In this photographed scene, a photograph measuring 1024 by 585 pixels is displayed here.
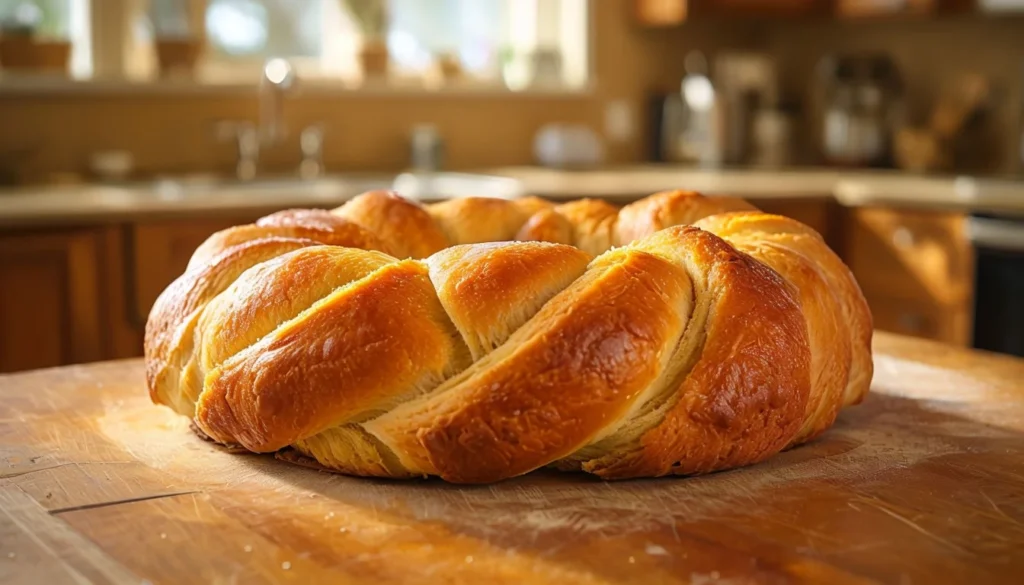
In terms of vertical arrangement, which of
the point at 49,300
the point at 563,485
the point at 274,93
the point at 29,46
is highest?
the point at 29,46

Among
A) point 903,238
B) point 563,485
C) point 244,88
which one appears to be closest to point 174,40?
point 244,88

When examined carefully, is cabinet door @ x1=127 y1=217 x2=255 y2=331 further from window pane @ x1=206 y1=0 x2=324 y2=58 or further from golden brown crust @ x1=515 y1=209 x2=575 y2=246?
golden brown crust @ x1=515 y1=209 x2=575 y2=246

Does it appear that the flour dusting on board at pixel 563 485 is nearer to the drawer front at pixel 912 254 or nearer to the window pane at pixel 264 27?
the drawer front at pixel 912 254

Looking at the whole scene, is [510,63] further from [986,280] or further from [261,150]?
[986,280]

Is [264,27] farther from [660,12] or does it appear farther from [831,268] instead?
[831,268]

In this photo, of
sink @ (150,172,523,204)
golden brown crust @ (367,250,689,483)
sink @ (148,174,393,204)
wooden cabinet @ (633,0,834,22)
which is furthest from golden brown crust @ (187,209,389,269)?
wooden cabinet @ (633,0,834,22)
